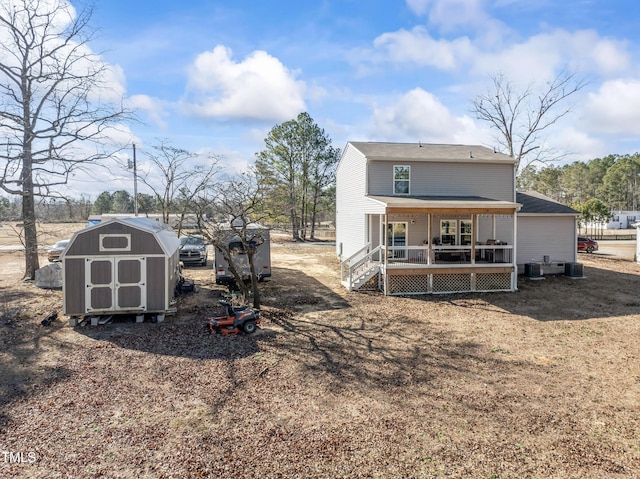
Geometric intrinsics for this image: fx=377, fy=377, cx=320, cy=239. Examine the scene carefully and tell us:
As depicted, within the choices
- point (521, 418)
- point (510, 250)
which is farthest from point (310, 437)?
point (510, 250)

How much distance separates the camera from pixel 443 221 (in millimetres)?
17203

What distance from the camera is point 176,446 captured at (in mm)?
4832

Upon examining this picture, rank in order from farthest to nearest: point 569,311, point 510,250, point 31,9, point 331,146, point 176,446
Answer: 1. point 331,146
2. point 510,250
3. point 31,9
4. point 569,311
5. point 176,446

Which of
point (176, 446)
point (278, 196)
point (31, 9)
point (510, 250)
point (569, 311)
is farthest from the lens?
point (278, 196)

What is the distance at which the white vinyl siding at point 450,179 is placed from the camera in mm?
16984

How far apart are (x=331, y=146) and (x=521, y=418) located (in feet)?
108

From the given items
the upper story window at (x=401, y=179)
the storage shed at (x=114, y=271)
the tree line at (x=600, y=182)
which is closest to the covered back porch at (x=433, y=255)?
the upper story window at (x=401, y=179)

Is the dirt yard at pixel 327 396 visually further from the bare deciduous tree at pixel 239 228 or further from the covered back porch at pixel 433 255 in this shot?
the covered back porch at pixel 433 255

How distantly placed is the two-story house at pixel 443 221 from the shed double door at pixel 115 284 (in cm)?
748

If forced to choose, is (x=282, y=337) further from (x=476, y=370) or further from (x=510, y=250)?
(x=510, y=250)

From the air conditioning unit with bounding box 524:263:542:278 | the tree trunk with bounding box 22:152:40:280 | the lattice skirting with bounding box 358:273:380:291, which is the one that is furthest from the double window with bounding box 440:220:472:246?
the tree trunk with bounding box 22:152:40:280

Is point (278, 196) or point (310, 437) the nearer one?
point (310, 437)

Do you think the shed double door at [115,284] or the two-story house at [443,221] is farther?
the two-story house at [443,221]

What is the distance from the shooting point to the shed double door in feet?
32.2
